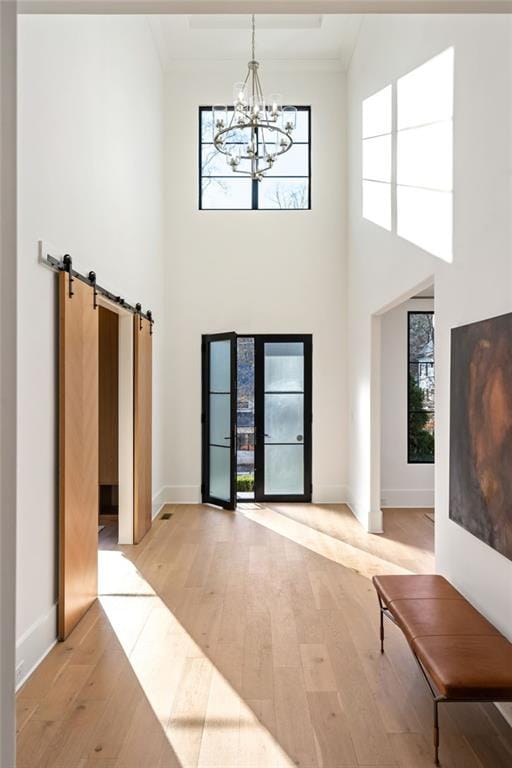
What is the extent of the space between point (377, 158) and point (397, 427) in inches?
129

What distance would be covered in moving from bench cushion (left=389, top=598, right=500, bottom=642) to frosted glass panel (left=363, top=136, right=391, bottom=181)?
12.6 feet

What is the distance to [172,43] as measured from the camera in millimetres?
7105

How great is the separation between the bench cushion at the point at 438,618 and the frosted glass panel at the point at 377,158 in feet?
12.6

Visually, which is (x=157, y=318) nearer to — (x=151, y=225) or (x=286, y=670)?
(x=151, y=225)

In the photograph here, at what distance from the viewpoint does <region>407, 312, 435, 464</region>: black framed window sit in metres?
7.16

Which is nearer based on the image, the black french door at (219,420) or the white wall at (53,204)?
the white wall at (53,204)

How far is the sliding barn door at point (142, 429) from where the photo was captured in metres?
5.47

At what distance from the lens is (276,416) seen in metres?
7.42

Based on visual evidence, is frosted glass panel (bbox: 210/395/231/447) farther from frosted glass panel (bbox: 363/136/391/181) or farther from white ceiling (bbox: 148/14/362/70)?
white ceiling (bbox: 148/14/362/70)

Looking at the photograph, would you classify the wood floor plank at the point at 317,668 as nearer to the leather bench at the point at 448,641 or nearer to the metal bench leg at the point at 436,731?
the leather bench at the point at 448,641

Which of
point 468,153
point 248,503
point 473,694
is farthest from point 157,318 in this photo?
point 473,694

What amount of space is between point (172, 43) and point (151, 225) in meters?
2.57

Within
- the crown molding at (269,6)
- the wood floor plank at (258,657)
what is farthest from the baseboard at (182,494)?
the crown molding at (269,6)

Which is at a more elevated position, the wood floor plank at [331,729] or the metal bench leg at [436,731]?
the metal bench leg at [436,731]
